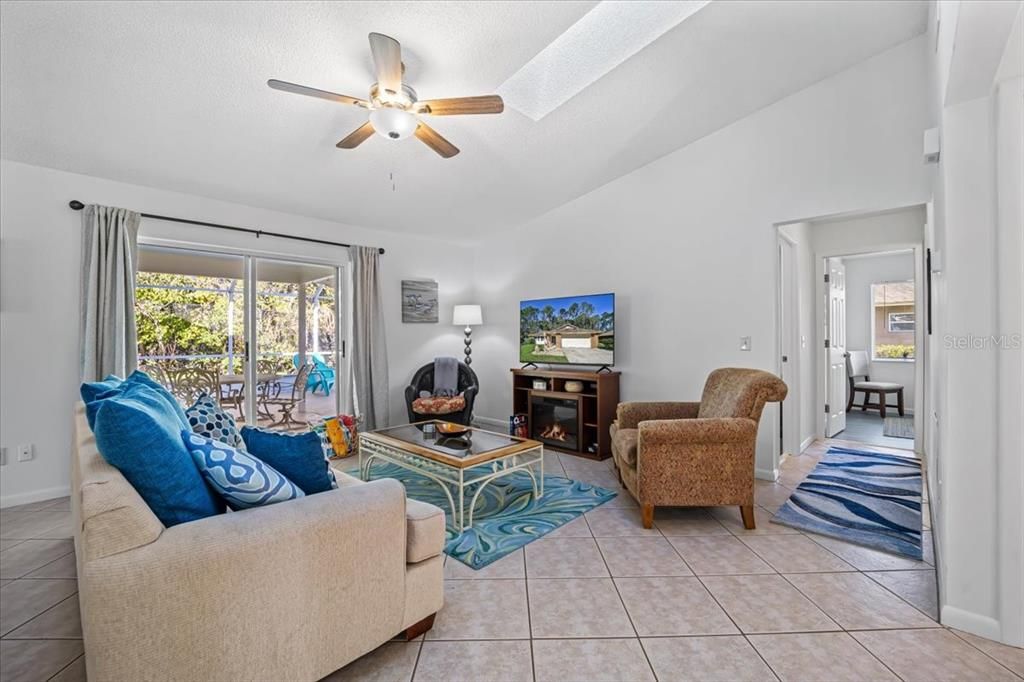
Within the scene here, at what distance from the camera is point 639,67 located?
9.18 ft

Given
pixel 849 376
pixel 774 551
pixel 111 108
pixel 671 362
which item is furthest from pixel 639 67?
pixel 849 376

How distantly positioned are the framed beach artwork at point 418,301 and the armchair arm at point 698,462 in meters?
3.43

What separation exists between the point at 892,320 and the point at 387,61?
292 inches

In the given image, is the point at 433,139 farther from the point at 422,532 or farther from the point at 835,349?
the point at 835,349

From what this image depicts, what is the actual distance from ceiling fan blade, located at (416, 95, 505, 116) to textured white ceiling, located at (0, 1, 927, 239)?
0.34 meters

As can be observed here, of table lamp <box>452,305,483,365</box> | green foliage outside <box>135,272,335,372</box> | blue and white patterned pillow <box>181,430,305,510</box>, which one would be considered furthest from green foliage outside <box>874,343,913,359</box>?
blue and white patterned pillow <box>181,430,305,510</box>

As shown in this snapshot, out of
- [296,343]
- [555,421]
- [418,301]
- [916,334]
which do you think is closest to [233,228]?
[296,343]

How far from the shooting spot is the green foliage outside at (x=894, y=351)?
20.4 feet

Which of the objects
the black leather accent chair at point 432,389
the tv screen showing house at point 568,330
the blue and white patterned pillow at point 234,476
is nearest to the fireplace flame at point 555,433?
the tv screen showing house at point 568,330

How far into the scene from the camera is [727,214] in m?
3.61

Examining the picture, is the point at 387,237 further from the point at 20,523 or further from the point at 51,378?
the point at 20,523

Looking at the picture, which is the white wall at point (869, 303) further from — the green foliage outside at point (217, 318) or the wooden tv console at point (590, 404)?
the green foliage outside at point (217, 318)

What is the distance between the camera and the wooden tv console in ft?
13.4

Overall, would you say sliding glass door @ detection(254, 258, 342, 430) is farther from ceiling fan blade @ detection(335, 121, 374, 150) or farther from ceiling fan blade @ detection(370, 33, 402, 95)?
ceiling fan blade @ detection(370, 33, 402, 95)
